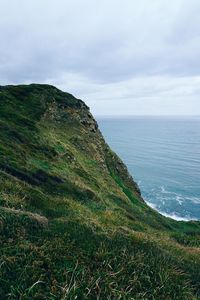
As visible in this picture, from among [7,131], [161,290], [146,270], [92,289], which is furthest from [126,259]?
[7,131]

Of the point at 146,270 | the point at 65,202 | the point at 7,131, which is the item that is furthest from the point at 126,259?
the point at 7,131

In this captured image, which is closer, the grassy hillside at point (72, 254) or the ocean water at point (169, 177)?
the grassy hillside at point (72, 254)

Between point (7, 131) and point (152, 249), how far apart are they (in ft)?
79.2

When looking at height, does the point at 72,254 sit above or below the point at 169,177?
above

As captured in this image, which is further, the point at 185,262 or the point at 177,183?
the point at 177,183

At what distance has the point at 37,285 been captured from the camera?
1009 centimetres

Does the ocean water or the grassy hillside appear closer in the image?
the grassy hillside

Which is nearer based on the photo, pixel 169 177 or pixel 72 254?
pixel 72 254

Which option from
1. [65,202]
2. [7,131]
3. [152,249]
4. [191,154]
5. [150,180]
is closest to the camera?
[152,249]

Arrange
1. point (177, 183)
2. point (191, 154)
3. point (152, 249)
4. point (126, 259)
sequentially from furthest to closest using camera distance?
point (191, 154)
point (177, 183)
point (152, 249)
point (126, 259)

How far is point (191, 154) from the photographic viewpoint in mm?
175375

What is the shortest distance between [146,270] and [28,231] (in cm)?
452

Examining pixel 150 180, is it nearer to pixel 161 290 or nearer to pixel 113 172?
pixel 113 172

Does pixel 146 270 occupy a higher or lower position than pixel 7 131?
lower
